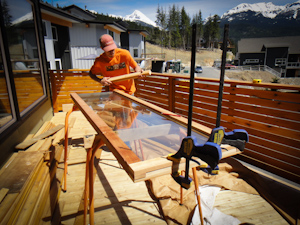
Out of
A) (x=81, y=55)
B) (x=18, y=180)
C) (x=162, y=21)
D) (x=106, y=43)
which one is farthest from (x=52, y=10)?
(x=162, y=21)

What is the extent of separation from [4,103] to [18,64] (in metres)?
1.32

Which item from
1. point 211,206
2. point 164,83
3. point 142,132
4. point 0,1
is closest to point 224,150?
point 142,132

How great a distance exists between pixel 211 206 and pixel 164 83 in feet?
10.8

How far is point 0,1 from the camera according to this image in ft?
10.6

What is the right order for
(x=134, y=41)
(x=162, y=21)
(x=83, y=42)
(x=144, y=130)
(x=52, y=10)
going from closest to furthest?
(x=144, y=130), (x=52, y=10), (x=83, y=42), (x=134, y=41), (x=162, y=21)

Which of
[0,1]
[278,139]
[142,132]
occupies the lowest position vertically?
[278,139]

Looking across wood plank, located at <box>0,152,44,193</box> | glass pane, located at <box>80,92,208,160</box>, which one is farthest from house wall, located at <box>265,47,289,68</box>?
wood plank, located at <box>0,152,44,193</box>

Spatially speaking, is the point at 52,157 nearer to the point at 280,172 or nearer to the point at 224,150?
the point at 224,150

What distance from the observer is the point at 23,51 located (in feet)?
16.3

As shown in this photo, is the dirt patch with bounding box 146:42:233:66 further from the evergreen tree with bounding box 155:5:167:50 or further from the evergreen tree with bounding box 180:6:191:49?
the evergreen tree with bounding box 180:6:191:49

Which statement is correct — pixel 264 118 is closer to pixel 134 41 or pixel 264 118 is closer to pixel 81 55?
pixel 81 55

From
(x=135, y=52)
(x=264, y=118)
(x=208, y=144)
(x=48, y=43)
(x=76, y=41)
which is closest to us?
(x=208, y=144)

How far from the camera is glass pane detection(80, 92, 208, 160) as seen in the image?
1267 mm

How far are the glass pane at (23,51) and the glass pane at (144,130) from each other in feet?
9.41
